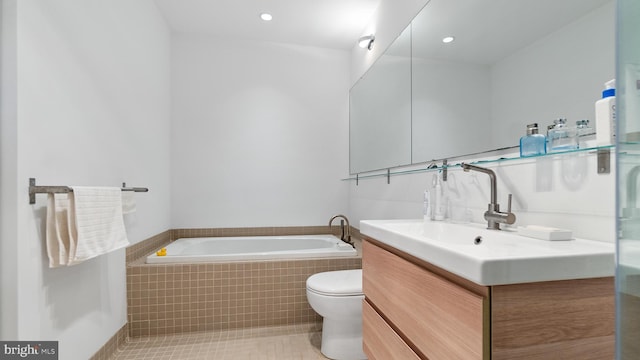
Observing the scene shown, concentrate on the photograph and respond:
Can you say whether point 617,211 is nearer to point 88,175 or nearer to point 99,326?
point 88,175

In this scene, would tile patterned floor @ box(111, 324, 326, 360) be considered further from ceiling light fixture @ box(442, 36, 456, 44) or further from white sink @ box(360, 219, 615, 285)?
ceiling light fixture @ box(442, 36, 456, 44)

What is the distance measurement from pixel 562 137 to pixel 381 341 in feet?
3.03

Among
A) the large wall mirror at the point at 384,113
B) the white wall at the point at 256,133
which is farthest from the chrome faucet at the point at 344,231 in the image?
the large wall mirror at the point at 384,113

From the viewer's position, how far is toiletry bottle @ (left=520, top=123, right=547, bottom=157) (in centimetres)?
96

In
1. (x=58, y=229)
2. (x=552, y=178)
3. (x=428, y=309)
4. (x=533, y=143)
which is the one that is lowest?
(x=428, y=309)

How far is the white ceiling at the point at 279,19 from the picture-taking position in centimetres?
237

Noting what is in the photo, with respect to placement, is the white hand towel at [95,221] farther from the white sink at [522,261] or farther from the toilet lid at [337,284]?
the white sink at [522,261]

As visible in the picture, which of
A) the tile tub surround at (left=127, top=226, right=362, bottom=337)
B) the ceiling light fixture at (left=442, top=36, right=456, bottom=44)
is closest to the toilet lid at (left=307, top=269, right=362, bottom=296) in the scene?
the tile tub surround at (left=127, top=226, right=362, bottom=337)

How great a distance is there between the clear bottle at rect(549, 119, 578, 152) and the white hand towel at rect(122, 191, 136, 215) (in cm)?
215

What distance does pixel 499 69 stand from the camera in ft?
4.00

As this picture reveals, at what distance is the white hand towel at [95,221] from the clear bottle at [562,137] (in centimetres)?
186

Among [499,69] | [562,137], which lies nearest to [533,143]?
[562,137]

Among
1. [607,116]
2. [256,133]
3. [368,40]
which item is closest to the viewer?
[607,116]

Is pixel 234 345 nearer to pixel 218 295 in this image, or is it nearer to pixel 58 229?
pixel 218 295
